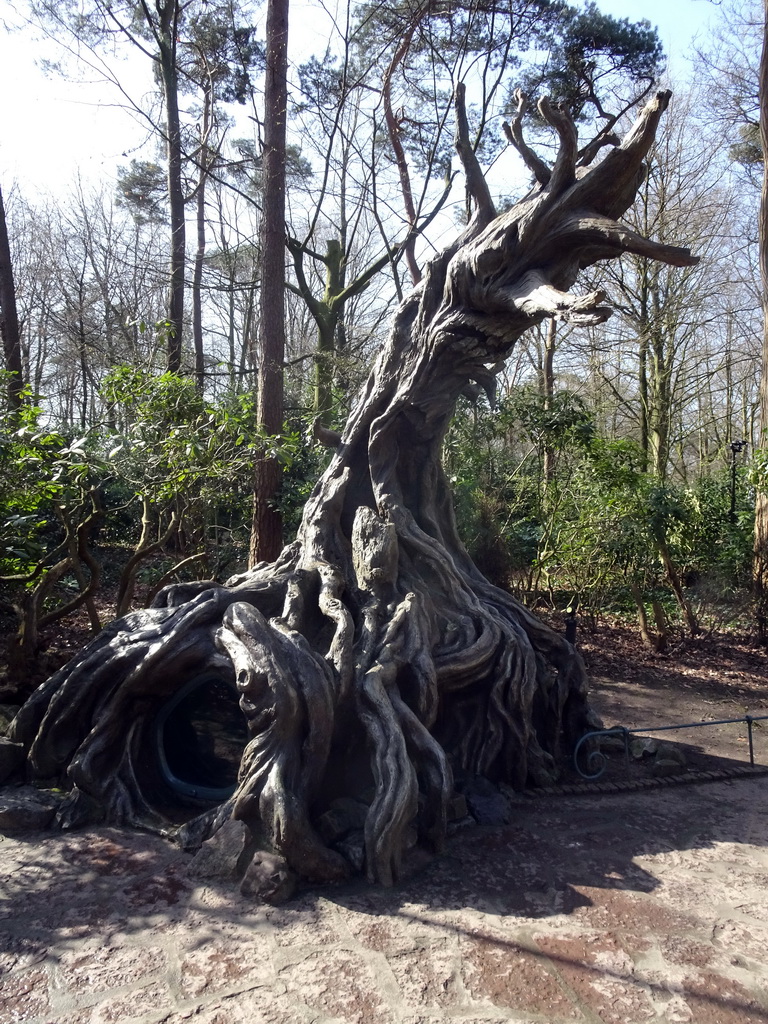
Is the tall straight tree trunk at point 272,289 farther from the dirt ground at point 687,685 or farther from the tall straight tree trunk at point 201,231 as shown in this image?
the dirt ground at point 687,685

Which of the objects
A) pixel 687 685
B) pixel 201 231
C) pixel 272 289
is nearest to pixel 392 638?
pixel 687 685

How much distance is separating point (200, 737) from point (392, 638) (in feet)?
4.46

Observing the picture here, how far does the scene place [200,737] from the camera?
4824mm

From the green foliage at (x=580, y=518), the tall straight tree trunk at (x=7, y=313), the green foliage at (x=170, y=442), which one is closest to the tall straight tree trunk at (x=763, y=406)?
the green foliage at (x=580, y=518)

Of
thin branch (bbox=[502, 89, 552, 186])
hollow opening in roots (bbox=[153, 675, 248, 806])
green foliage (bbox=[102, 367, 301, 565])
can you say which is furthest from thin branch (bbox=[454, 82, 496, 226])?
hollow opening in roots (bbox=[153, 675, 248, 806])

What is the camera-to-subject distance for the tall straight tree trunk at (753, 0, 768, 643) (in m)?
9.67

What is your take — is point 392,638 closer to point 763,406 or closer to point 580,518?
point 580,518

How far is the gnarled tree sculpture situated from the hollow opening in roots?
0.09 meters

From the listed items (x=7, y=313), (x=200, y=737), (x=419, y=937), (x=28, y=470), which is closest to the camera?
(x=419, y=937)

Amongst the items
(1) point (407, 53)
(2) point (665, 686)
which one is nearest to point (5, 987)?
(2) point (665, 686)

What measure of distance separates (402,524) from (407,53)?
1147cm

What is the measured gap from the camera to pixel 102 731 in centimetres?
459

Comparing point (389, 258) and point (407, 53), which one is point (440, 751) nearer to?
point (389, 258)

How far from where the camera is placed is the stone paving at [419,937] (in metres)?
2.85
